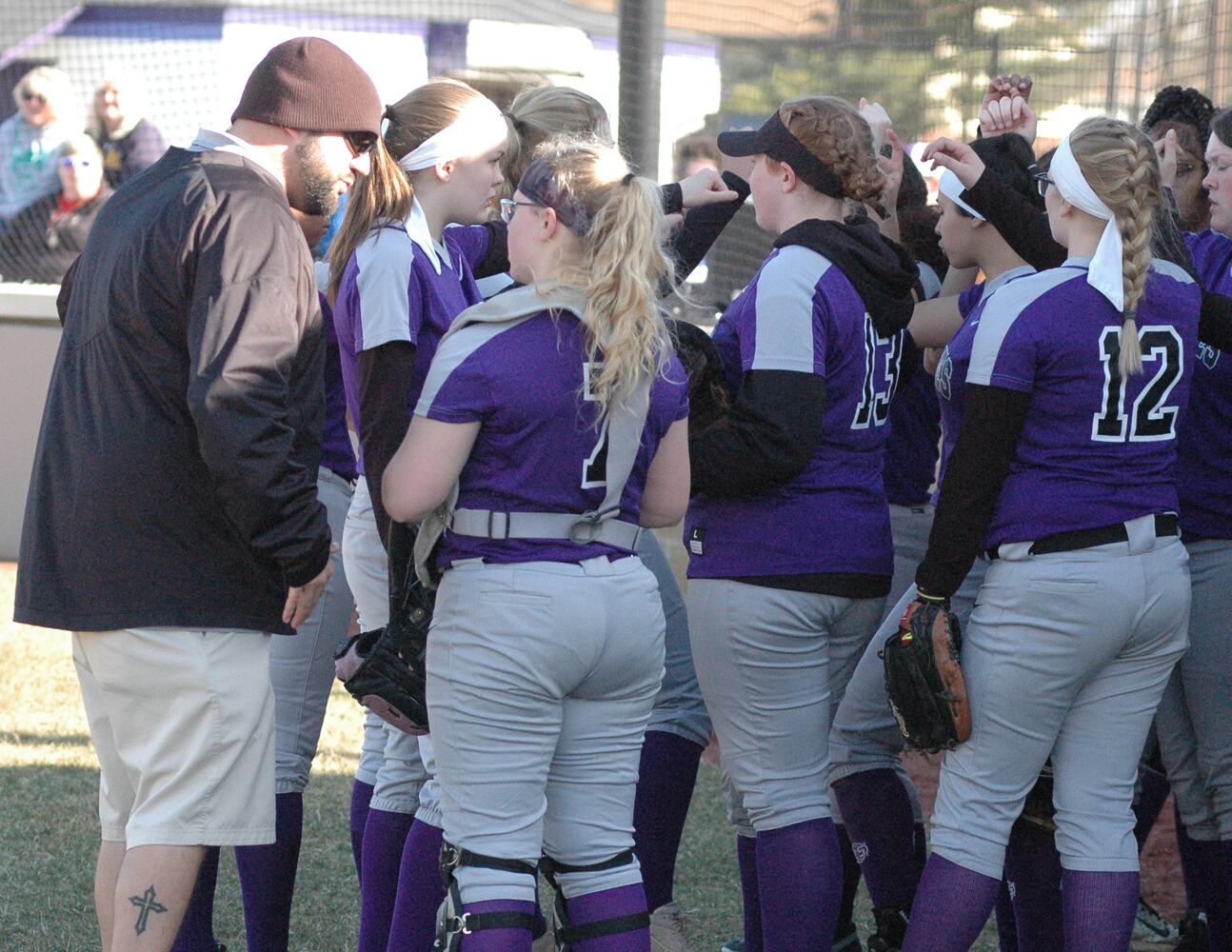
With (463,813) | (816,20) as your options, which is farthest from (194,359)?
(816,20)

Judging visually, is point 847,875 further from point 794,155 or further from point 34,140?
point 34,140

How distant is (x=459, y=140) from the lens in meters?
3.09

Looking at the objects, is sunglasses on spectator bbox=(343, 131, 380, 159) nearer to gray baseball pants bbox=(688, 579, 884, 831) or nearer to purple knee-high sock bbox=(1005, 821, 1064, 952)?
gray baseball pants bbox=(688, 579, 884, 831)

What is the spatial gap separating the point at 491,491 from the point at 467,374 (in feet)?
0.71

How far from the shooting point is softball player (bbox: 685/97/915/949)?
9.86 feet

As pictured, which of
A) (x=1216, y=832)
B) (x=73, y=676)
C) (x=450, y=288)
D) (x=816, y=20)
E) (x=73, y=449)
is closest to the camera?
(x=73, y=449)

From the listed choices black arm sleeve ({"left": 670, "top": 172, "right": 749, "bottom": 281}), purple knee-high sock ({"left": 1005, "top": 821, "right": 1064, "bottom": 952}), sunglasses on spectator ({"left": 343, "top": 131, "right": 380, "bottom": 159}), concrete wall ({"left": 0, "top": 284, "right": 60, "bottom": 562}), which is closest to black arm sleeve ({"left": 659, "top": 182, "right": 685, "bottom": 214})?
black arm sleeve ({"left": 670, "top": 172, "right": 749, "bottom": 281})

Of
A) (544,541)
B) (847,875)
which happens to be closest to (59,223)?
(847,875)

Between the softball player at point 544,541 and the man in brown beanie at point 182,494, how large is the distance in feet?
0.94

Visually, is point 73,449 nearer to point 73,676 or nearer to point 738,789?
point 738,789

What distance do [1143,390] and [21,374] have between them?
7.52 m

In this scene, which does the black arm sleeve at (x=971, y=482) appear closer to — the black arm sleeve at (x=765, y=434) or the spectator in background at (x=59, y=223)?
the black arm sleeve at (x=765, y=434)

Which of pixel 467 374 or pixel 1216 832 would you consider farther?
pixel 1216 832

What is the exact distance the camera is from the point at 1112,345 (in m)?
2.81
